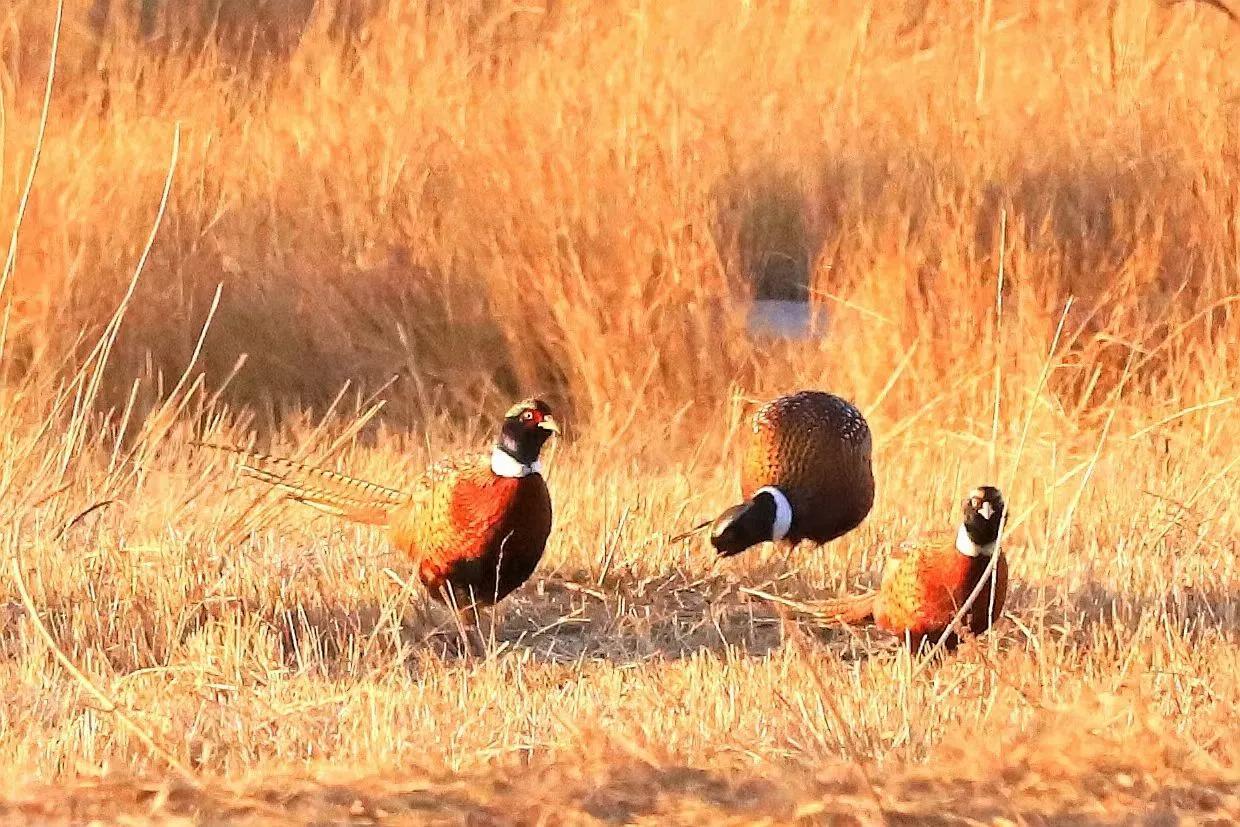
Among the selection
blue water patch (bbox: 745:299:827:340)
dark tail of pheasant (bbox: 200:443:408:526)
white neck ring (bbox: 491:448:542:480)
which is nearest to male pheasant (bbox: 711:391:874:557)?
dark tail of pheasant (bbox: 200:443:408:526)

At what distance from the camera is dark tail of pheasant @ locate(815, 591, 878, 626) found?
14.2ft

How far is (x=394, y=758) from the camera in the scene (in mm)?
2865

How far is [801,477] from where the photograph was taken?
531 centimetres

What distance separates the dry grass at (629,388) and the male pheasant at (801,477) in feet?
0.40

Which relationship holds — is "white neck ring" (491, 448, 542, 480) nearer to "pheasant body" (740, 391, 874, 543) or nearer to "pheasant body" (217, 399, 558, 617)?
"pheasant body" (217, 399, 558, 617)

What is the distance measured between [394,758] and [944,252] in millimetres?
4698

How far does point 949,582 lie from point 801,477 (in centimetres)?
131

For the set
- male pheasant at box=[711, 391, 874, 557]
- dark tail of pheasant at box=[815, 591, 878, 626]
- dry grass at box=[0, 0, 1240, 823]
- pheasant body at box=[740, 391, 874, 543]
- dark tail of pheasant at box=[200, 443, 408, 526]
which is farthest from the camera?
pheasant body at box=[740, 391, 874, 543]

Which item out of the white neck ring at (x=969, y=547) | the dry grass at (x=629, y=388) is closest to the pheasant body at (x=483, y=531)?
the dry grass at (x=629, y=388)

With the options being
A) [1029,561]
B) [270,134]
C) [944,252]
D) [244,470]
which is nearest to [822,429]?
[1029,561]

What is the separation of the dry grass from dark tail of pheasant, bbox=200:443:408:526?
0.33 feet

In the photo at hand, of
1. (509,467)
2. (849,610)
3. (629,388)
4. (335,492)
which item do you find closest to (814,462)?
(849,610)

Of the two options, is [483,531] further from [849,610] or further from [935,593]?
[935,593]

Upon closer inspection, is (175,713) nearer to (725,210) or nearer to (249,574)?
(249,574)
